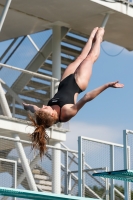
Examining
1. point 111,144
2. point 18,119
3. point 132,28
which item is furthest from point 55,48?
point 111,144

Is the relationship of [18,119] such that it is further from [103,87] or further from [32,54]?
[103,87]

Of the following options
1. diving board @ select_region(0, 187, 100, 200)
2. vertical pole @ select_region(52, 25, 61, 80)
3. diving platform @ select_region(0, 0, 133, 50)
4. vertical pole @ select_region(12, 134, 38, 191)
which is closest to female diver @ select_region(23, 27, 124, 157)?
diving board @ select_region(0, 187, 100, 200)

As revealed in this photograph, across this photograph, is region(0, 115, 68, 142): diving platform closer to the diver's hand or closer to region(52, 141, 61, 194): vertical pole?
region(52, 141, 61, 194): vertical pole

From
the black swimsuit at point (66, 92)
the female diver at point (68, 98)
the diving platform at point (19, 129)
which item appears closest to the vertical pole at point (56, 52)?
the diving platform at point (19, 129)

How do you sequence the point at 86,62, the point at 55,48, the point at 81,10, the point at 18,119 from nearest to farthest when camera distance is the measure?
the point at 86,62, the point at 18,119, the point at 81,10, the point at 55,48

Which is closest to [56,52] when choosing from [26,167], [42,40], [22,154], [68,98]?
[42,40]

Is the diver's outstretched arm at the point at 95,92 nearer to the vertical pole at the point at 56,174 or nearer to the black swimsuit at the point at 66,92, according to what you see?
the black swimsuit at the point at 66,92

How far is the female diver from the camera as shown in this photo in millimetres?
12766

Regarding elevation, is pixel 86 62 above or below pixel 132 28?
below

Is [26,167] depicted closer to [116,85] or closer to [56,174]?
[56,174]

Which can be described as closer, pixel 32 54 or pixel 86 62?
pixel 86 62

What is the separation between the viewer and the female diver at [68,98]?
503 inches

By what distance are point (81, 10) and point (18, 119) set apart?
379 cm

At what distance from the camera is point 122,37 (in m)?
24.7
